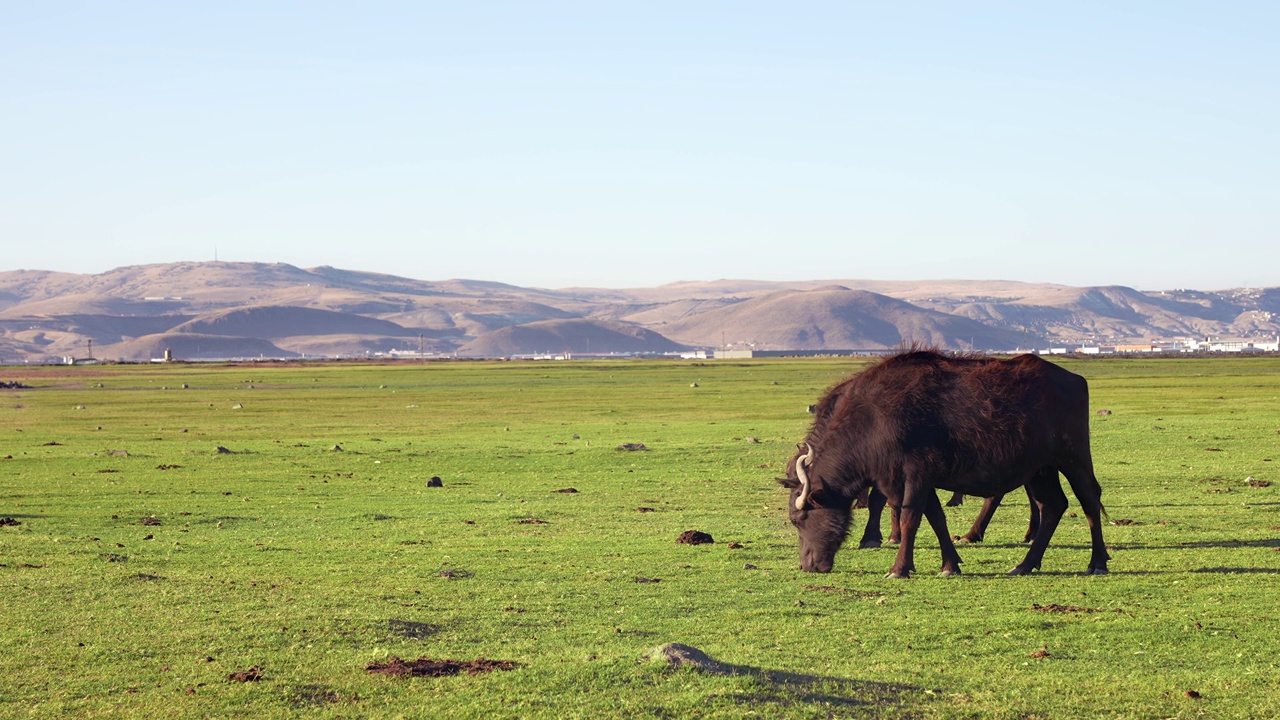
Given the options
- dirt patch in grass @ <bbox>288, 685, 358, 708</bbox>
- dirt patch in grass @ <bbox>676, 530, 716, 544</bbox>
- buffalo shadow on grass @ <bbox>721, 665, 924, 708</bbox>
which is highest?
buffalo shadow on grass @ <bbox>721, 665, 924, 708</bbox>

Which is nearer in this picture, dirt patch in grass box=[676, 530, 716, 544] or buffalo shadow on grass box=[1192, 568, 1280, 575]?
buffalo shadow on grass box=[1192, 568, 1280, 575]

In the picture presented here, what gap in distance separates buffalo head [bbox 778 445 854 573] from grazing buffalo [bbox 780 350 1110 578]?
0.04ft

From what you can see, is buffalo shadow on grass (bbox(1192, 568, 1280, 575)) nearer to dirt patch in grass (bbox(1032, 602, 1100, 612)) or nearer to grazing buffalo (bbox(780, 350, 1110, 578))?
grazing buffalo (bbox(780, 350, 1110, 578))

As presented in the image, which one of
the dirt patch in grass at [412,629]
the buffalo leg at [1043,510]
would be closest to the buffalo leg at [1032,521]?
the buffalo leg at [1043,510]

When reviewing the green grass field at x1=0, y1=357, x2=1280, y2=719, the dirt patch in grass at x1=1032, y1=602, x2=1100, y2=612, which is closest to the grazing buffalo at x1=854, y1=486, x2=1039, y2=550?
the green grass field at x1=0, y1=357, x2=1280, y2=719

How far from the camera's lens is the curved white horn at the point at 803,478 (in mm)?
15557

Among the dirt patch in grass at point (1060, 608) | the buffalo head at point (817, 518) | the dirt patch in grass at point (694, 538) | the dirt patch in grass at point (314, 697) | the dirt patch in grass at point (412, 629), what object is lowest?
the dirt patch in grass at point (694, 538)

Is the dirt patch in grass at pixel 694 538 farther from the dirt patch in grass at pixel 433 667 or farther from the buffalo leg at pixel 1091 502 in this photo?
the dirt patch in grass at pixel 433 667

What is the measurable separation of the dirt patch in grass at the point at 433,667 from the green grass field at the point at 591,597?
6.2 inches

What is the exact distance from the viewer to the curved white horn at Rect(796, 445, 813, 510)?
15557 mm

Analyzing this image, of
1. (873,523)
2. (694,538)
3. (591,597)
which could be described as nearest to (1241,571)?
→ (873,523)

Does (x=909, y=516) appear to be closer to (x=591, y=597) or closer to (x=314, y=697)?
(x=591, y=597)

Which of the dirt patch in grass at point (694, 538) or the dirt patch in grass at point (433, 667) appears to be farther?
the dirt patch in grass at point (694, 538)

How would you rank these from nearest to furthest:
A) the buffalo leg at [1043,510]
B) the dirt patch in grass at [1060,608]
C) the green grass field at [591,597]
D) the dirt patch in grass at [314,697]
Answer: the dirt patch in grass at [314,697], the green grass field at [591,597], the dirt patch in grass at [1060,608], the buffalo leg at [1043,510]
